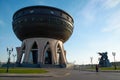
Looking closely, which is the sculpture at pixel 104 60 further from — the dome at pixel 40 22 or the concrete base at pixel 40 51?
the dome at pixel 40 22

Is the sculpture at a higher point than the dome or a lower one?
lower

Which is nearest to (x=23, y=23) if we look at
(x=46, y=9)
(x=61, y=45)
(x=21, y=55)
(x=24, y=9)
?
(x=24, y=9)

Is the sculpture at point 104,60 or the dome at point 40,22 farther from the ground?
the dome at point 40,22

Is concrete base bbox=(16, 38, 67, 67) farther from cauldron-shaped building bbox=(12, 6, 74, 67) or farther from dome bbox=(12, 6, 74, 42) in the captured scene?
dome bbox=(12, 6, 74, 42)

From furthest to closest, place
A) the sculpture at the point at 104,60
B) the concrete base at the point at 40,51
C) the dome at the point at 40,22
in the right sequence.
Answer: the sculpture at the point at 104,60
the concrete base at the point at 40,51
the dome at the point at 40,22

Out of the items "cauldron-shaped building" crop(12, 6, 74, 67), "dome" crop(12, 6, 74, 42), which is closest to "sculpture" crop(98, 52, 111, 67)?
"cauldron-shaped building" crop(12, 6, 74, 67)

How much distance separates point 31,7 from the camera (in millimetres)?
73688

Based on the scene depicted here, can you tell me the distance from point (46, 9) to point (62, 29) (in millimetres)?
11522

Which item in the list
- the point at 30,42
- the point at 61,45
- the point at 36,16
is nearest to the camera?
the point at 36,16

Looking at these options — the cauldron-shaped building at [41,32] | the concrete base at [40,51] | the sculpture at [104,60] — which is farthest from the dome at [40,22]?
the sculpture at [104,60]

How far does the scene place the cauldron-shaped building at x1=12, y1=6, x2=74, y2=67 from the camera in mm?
72312

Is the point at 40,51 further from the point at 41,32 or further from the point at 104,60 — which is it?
the point at 104,60

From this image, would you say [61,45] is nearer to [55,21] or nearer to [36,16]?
[55,21]

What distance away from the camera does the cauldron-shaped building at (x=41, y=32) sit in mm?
72312
